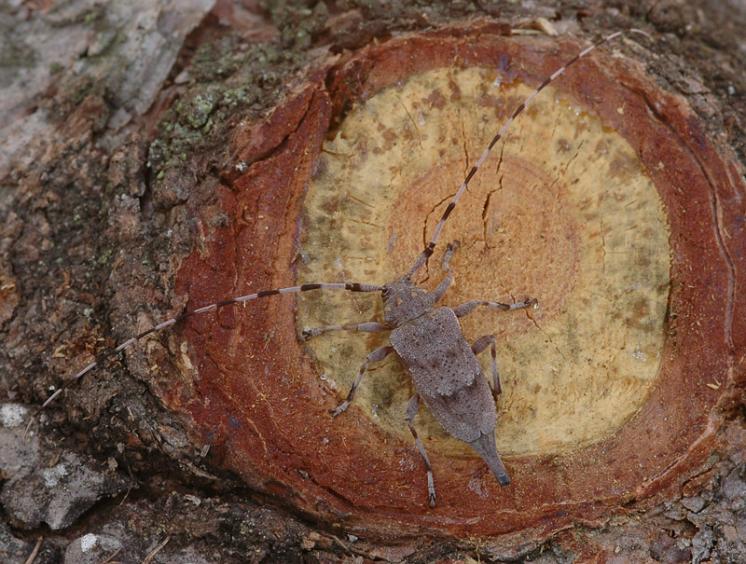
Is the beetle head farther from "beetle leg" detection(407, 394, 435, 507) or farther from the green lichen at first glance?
the green lichen

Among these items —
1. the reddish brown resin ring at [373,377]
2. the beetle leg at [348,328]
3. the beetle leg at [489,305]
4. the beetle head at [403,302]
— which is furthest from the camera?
the beetle head at [403,302]

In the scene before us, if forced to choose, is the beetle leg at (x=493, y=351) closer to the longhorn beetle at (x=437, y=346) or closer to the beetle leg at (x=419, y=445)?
the longhorn beetle at (x=437, y=346)

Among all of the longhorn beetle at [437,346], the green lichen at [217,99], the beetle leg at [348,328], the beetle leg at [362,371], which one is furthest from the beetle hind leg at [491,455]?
the green lichen at [217,99]

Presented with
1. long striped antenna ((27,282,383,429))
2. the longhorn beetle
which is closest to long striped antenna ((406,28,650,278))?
the longhorn beetle

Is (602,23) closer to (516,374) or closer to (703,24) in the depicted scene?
(703,24)

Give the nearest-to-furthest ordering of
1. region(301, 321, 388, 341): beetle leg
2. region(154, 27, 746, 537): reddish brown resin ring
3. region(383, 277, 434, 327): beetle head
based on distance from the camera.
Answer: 1. region(154, 27, 746, 537): reddish brown resin ring
2. region(301, 321, 388, 341): beetle leg
3. region(383, 277, 434, 327): beetle head

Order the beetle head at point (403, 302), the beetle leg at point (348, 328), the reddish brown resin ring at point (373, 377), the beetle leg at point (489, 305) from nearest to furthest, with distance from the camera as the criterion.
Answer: the reddish brown resin ring at point (373, 377)
the beetle leg at point (348, 328)
the beetle leg at point (489, 305)
the beetle head at point (403, 302)

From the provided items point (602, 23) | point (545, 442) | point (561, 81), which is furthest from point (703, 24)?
point (545, 442)
